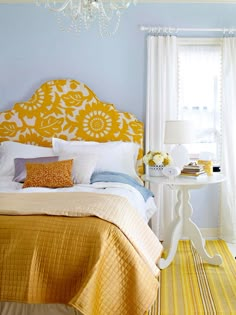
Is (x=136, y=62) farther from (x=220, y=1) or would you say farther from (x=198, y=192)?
(x=198, y=192)

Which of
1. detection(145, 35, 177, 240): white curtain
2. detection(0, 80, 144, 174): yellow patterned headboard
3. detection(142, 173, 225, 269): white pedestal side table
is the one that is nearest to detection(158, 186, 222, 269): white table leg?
detection(142, 173, 225, 269): white pedestal side table

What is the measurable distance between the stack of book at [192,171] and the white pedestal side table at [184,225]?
5 centimetres

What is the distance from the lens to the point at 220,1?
3912mm

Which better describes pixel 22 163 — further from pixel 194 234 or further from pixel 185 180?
pixel 194 234

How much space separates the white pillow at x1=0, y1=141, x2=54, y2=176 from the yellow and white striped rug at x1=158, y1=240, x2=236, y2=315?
1.59 metres

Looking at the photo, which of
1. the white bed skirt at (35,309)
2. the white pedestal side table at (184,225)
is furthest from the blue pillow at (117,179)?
the white bed skirt at (35,309)

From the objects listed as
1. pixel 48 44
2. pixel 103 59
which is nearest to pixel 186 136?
pixel 103 59

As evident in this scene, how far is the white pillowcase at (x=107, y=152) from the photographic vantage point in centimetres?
371

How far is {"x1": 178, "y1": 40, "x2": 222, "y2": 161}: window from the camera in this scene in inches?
157

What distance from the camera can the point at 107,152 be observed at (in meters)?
3.75

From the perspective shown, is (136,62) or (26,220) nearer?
(26,220)

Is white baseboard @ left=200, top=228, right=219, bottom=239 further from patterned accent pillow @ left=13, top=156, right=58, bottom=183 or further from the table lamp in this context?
patterned accent pillow @ left=13, top=156, right=58, bottom=183

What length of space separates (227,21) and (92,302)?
309cm

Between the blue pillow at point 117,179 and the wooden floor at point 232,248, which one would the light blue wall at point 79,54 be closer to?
the blue pillow at point 117,179
